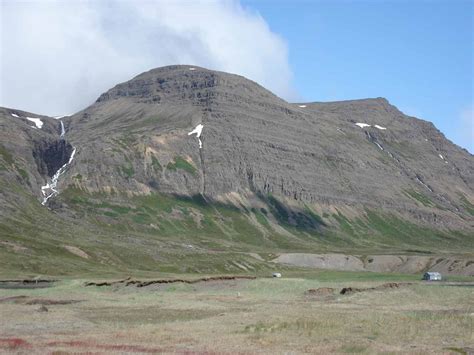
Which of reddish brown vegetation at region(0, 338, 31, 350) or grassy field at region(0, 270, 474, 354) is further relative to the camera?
grassy field at region(0, 270, 474, 354)

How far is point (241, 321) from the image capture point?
197 feet

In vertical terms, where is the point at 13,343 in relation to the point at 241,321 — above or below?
below

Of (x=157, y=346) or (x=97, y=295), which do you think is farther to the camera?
(x=97, y=295)

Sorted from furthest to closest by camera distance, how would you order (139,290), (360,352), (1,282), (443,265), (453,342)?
1. (443,265)
2. (1,282)
3. (139,290)
4. (453,342)
5. (360,352)

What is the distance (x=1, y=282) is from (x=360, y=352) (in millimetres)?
92678

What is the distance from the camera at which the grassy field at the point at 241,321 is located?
4328cm

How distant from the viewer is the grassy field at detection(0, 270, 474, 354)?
142 feet

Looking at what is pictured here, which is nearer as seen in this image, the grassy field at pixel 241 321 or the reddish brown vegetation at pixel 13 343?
the reddish brown vegetation at pixel 13 343

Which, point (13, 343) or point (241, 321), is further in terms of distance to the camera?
point (241, 321)

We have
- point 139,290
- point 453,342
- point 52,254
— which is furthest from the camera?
point 52,254

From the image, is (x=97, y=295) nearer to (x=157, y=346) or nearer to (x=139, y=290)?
(x=139, y=290)

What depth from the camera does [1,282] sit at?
12000 centimetres

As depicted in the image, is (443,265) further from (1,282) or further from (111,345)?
(111,345)

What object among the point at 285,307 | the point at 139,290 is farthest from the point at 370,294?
the point at 139,290
